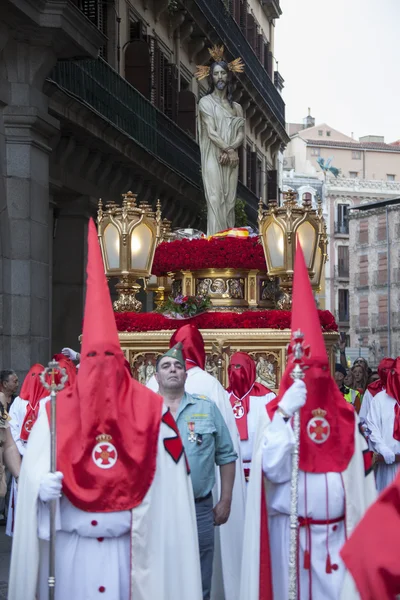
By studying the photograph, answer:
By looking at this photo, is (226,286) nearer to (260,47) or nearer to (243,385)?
(243,385)

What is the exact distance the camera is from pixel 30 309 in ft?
49.3

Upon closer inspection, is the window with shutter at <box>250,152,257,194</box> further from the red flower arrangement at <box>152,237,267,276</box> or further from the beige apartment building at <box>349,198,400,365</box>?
the beige apartment building at <box>349,198,400,365</box>

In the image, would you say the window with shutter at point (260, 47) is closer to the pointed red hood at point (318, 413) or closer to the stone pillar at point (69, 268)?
the stone pillar at point (69, 268)

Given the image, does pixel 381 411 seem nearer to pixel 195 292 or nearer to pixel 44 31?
pixel 195 292

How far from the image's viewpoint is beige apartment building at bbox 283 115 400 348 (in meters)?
82.0

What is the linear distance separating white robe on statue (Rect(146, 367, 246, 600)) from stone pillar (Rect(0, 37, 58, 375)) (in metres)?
6.22

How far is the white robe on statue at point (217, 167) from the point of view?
1590cm

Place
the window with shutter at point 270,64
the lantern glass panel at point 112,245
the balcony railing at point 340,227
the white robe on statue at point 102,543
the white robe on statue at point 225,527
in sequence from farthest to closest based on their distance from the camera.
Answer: the balcony railing at point 340,227 < the window with shutter at point 270,64 < the lantern glass panel at point 112,245 < the white robe on statue at point 225,527 < the white robe on statue at point 102,543

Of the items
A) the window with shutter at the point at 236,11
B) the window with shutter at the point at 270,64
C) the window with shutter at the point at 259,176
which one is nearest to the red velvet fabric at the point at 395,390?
the window with shutter at the point at 236,11

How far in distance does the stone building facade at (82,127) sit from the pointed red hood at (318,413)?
27.7 feet

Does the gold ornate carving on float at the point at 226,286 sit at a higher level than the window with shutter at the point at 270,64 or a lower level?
lower

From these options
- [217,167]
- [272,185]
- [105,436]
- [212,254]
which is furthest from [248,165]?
[105,436]

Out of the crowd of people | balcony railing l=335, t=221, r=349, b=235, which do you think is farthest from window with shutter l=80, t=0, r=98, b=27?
balcony railing l=335, t=221, r=349, b=235

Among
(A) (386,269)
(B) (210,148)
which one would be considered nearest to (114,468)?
(B) (210,148)
